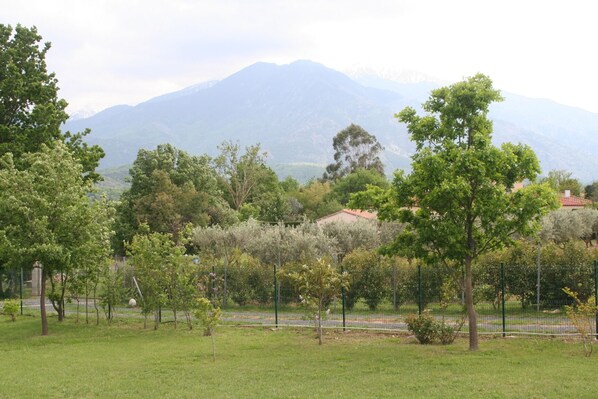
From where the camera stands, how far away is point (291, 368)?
46.7 feet

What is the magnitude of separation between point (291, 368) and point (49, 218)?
38.5 feet

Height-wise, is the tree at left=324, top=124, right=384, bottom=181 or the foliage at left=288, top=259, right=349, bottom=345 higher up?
the tree at left=324, top=124, right=384, bottom=181

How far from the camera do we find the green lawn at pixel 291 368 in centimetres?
1178

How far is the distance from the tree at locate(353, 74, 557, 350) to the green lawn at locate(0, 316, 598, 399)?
2.23 meters

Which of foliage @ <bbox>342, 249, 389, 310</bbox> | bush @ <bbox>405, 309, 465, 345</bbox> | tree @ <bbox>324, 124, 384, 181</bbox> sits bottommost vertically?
bush @ <bbox>405, 309, 465, 345</bbox>

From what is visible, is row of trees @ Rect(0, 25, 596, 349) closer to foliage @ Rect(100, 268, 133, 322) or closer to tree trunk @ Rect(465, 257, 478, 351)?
tree trunk @ Rect(465, 257, 478, 351)

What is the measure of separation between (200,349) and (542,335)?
9911 millimetres

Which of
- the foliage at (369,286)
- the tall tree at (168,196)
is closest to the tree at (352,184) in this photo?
the tall tree at (168,196)

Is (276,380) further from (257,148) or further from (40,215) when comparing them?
(257,148)

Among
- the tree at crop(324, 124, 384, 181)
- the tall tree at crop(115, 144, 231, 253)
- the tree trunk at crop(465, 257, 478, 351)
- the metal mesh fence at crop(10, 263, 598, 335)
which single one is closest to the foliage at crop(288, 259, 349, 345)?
the metal mesh fence at crop(10, 263, 598, 335)

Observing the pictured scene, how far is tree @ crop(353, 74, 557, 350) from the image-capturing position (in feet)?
49.5

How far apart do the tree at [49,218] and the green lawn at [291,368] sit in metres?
2.88

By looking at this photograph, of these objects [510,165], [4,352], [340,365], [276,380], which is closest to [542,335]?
[510,165]

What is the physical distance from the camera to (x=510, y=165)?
15.4m
